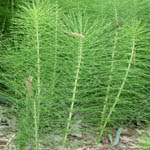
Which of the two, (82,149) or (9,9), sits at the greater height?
(9,9)

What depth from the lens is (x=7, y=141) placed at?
255 cm

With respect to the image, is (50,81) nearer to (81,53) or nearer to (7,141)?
(81,53)

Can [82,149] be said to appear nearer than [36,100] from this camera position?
No

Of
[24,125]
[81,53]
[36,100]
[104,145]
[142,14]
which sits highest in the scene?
[142,14]

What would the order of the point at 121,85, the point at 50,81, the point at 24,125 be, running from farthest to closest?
the point at 121,85
the point at 50,81
the point at 24,125

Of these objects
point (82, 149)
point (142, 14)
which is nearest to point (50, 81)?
point (82, 149)

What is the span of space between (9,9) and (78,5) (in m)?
0.90

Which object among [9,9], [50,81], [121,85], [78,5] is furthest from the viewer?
[9,9]

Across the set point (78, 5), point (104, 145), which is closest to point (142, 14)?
point (78, 5)

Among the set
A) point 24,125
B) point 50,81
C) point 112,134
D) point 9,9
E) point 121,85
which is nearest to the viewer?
point 24,125

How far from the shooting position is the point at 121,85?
2566 millimetres

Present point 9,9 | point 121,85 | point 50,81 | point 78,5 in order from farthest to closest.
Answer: point 9,9 < point 78,5 < point 121,85 < point 50,81

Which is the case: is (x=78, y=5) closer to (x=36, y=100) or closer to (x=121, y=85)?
(x=121, y=85)

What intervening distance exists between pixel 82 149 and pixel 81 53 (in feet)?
2.56
